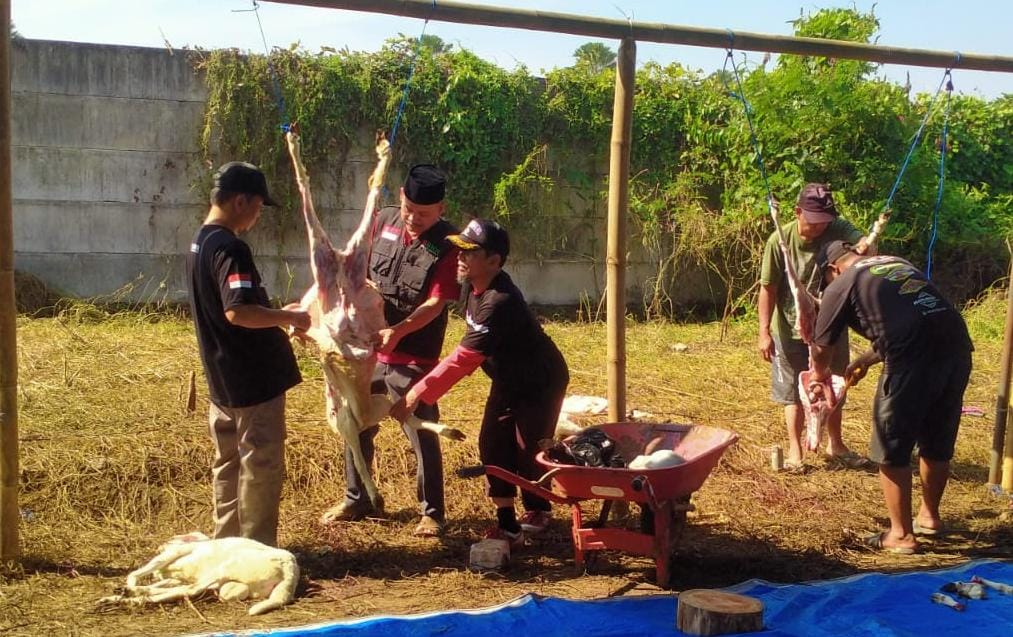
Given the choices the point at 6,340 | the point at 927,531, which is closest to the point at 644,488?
the point at 927,531

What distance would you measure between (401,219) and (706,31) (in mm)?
1960

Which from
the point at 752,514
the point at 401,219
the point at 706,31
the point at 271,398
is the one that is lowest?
the point at 752,514

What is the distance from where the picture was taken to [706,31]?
5066 mm

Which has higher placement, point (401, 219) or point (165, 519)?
point (401, 219)

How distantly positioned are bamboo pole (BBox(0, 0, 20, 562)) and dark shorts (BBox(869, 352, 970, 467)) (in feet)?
13.8

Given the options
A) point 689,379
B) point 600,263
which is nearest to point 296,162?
point 689,379

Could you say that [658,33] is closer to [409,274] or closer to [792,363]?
[409,274]

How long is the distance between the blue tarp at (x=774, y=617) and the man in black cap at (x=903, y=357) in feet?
2.10

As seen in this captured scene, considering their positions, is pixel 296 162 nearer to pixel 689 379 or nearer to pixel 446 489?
pixel 446 489

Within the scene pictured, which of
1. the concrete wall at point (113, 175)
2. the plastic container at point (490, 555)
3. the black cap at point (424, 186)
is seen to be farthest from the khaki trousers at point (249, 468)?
the concrete wall at point (113, 175)

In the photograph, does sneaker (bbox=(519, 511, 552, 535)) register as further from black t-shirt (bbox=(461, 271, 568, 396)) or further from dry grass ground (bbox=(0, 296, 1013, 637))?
black t-shirt (bbox=(461, 271, 568, 396))

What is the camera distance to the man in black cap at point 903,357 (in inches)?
186

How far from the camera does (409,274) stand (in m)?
4.91

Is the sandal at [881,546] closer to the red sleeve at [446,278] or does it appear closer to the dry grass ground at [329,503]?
the dry grass ground at [329,503]
